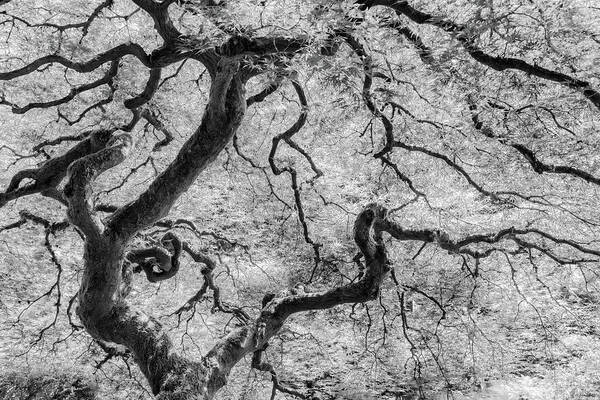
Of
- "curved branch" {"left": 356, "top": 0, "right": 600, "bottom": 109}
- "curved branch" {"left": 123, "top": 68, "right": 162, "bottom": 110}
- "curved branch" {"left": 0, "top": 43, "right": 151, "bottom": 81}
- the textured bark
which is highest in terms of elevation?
"curved branch" {"left": 123, "top": 68, "right": 162, "bottom": 110}

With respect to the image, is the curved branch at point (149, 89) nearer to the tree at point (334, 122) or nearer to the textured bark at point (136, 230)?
the tree at point (334, 122)

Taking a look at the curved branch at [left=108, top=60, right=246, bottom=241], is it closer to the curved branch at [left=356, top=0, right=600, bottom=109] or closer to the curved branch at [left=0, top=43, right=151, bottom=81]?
the curved branch at [left=0, top=43, right=151, bottom=81]

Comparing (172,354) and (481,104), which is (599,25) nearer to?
(481,104)

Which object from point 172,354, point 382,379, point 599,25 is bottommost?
point 172,354

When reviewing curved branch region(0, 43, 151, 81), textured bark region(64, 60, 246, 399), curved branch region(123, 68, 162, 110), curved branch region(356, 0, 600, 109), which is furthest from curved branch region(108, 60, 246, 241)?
curved branch region(123, 68, 162, 110)

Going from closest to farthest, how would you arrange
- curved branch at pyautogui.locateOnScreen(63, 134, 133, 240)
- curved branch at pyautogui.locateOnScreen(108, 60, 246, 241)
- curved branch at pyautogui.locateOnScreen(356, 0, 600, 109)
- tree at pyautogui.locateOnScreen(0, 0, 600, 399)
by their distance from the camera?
tree at pyautogui.locateOnScreen(0, 0, 600, 399) → curved branch at pyautogui.locateOnScreen(356, 0, 600, 109) → curved branch at pyautogui.locateOnScreen(108, 60, 246, 241) → curved branch at pyautogui.locateOnScreen(63, 134, 133, 240)

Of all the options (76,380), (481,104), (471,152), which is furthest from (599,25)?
(76,380)

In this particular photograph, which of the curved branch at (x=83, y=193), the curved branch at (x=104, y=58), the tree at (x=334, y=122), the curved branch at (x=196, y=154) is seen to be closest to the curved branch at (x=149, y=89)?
the tree at (x=334, y=122)

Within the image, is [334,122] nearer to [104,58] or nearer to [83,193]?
[104,58]
